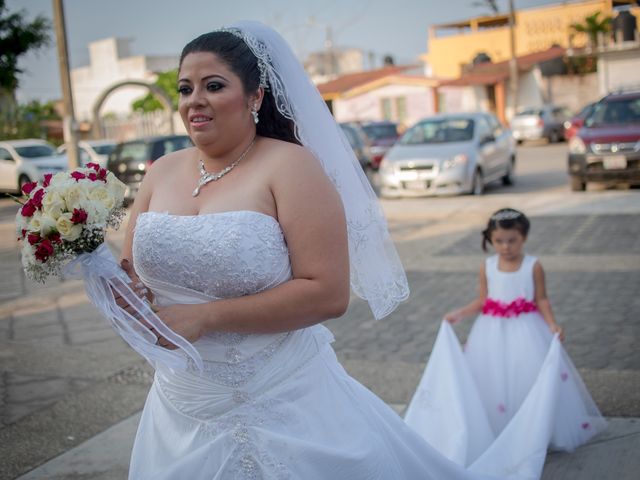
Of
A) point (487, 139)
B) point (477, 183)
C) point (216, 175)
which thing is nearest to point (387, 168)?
point (477, 183)

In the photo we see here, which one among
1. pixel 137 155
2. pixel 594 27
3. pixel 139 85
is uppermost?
pixel 594 27

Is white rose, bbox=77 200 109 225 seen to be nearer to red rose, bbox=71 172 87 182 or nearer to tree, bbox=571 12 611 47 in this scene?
red rose, bbox=71 172 87 182

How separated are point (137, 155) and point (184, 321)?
52.5 ft

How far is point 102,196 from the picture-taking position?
2.44 meters

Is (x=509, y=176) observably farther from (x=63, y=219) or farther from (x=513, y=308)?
(x=63, y=219)

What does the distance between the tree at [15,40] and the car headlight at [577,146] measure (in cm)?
1508

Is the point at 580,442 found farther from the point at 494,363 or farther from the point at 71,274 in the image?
the point at 71,274

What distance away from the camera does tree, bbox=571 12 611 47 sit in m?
43.9

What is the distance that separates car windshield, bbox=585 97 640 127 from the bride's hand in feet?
45.2

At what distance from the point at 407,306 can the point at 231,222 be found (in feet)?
16.8

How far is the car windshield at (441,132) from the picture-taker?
16266 millimetres

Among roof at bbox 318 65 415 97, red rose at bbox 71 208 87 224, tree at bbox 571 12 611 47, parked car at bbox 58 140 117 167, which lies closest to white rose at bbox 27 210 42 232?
red rose at bbox 71 208 87 224

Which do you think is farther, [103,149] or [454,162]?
[103,149]

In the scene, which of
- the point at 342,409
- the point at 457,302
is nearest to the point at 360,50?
the point at 457,302
